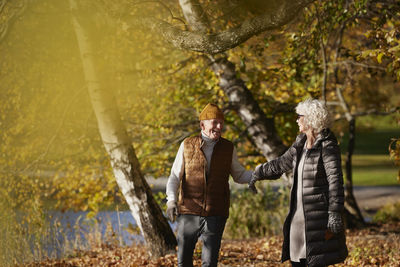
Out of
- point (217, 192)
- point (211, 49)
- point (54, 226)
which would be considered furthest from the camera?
point (54, 226)

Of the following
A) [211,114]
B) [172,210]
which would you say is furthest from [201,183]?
[211,114]

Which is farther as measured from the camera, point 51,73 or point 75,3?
point 51,73

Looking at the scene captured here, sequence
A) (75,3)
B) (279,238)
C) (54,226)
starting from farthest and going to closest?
(279,238), (54,226), (75,3)

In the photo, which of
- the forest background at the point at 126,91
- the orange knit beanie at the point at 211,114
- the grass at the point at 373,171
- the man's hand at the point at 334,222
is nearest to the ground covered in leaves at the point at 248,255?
the forest background at the point at 126,91

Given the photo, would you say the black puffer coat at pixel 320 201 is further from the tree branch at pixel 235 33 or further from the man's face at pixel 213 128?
the tree branch at pixel 235 33

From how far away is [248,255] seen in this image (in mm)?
7340

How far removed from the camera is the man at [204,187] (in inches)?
173

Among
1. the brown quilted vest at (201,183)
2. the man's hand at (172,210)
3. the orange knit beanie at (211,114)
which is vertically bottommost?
the man's hand at (172,210)

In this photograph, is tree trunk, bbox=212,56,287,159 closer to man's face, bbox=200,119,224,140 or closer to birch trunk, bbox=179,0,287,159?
birch trunk, bbox=179,0,287,159

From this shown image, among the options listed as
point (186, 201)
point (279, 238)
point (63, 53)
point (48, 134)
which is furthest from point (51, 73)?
point (186, 201)

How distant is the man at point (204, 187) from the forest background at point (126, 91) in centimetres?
261

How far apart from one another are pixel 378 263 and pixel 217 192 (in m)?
3.07

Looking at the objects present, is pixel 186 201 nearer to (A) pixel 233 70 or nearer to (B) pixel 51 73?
(A) pixel 233 70

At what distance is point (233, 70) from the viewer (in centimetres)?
868
